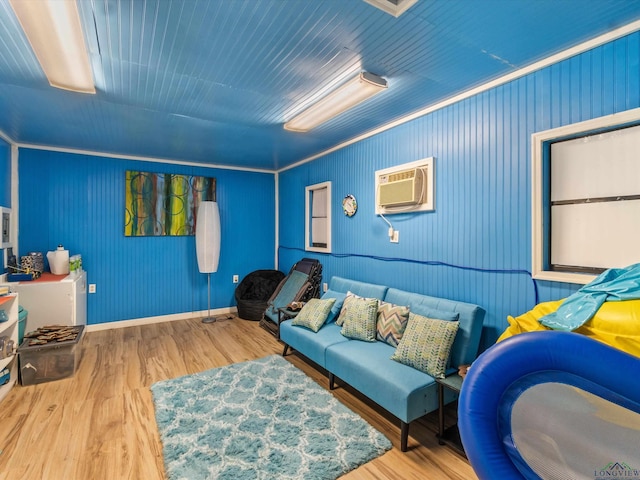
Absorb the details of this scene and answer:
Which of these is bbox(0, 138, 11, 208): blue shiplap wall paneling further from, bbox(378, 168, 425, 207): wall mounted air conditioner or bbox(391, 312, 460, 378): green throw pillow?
bbox(391, 312, 460, 378): green throw pillow

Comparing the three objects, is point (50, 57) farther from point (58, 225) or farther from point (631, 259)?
point (631, 259)

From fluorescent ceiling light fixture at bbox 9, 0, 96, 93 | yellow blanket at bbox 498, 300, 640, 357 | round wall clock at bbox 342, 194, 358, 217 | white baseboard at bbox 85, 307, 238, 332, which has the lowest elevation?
white baseboard at bbox 85, 307, 238, 332

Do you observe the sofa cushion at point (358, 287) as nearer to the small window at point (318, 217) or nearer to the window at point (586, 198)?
the small window at point (318, 217)

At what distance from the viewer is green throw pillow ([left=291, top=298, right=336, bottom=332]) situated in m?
3.07

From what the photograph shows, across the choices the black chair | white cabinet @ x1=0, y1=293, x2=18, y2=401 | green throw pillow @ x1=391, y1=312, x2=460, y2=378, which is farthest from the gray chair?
white cabinet @ x1=0, y1=293, x2=18, y2=401

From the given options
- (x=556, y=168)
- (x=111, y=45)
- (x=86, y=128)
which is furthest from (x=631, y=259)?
(x=86, y=128)

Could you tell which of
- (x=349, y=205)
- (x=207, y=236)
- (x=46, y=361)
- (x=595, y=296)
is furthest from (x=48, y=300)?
(x=595, y=296)

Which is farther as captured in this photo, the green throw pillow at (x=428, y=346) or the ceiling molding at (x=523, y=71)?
the green throw pillow at (x=428, y=346)

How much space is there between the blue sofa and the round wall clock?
100cm

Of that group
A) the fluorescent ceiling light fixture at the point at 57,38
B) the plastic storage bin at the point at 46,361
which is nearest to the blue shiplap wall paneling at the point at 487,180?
the fluorescent ceiling light fixture at the point at 57,38

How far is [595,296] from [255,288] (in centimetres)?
447

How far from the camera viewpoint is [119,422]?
7.38ft

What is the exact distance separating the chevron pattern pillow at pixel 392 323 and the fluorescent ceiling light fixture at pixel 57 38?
2.75 m

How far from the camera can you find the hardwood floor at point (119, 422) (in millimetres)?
1803
